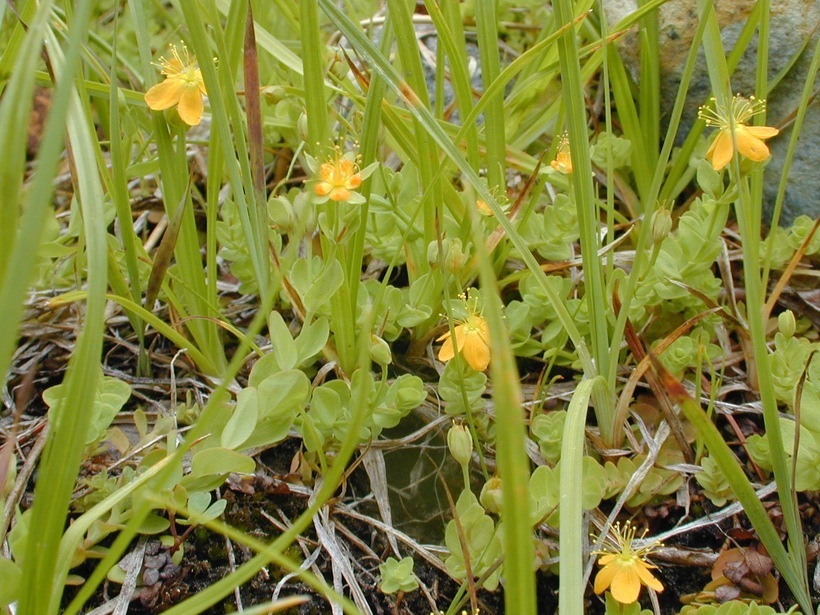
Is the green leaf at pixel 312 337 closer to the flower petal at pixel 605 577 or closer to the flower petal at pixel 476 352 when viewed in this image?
the flower petal at pixel 476 352

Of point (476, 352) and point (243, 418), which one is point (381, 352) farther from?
point (243, 418)

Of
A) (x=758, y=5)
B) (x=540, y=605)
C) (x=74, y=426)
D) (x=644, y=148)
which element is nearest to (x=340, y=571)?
(x=540, y=605)

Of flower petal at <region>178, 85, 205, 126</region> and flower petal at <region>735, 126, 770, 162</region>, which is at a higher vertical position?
flower petal at <region>178, 85, 205, 126</region>

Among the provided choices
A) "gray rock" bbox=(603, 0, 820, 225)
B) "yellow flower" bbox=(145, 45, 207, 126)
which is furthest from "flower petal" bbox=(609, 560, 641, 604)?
"gray rock" bbox=(603, 0, 820, 225)

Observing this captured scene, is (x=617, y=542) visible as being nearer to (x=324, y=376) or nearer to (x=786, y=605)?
(x=786, y=605)

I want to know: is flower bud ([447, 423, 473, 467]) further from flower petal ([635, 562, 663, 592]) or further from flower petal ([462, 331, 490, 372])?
flower petal ([635, 562, 663, 592])

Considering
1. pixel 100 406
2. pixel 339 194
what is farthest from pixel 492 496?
pixel 100 406
